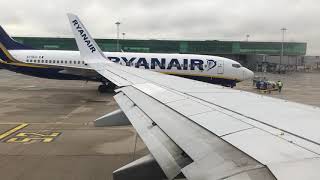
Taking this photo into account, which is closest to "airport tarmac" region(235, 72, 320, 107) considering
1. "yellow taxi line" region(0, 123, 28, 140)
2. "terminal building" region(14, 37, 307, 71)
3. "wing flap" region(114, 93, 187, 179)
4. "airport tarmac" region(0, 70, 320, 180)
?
"airport tarmac" region(0, 70, 320, 180)

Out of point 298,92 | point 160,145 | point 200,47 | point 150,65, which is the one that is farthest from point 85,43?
point 200,47

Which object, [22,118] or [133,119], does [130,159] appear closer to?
[133,119]

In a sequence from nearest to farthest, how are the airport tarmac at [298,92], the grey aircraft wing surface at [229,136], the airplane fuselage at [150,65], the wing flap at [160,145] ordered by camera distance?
the grey aircraft wing surface at [229,136] < the wing flap at [160,145] < the airport tarmac at [298,92] < the airplane fuselage at [150,65]

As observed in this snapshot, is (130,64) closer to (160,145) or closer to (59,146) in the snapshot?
(59,146)

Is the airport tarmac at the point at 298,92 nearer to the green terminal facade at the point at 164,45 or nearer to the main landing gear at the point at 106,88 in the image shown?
the main landing gear at the point at 106,88

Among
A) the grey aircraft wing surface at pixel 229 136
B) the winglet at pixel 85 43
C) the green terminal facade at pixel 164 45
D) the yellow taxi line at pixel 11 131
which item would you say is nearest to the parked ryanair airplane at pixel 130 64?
the winglet at pixel 85 43

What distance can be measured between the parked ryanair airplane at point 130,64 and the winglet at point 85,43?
11.5ft

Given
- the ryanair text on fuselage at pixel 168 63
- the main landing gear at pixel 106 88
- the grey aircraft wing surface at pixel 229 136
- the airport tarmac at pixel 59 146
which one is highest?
the ryanair text on fuselage at pixel 168 63

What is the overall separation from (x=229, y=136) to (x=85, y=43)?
2016 cm

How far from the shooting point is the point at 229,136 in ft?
10.5

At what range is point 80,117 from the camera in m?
15.9

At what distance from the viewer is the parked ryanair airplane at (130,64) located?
26841 mm

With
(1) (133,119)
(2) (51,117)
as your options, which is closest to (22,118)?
(2) (51,117)

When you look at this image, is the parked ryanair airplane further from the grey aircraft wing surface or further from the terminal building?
the terminal building
